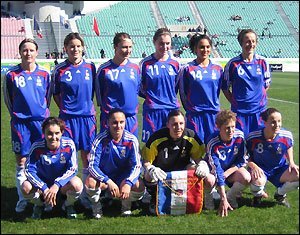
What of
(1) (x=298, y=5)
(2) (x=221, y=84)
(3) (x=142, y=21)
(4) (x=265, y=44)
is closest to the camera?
(2) (x=221, y=84)

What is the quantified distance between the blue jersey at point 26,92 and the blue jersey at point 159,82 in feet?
3.01

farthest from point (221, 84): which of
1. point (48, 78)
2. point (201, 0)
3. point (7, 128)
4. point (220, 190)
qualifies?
point (201, 0)

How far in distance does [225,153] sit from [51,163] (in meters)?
1.42

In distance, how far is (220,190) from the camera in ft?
12.1

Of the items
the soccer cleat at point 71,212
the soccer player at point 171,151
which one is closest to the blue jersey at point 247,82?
the soccer player at point 171,151

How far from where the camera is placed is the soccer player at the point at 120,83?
4.09 m

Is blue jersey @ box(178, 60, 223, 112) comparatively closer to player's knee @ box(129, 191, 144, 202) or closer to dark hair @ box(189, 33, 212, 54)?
dark hair @ box(189, 33, 212, 54)

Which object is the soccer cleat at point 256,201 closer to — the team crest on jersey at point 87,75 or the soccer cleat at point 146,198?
the soccer cleat at point 146,198

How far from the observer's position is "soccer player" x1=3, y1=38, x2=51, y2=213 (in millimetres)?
3988

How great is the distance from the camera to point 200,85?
422cm

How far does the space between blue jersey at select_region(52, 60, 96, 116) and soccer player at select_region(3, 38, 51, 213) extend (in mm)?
125

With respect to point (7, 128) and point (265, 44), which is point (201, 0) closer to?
point (265, 44)

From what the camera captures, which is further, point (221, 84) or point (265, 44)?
point (265, 44)

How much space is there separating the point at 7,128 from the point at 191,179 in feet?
16.1
